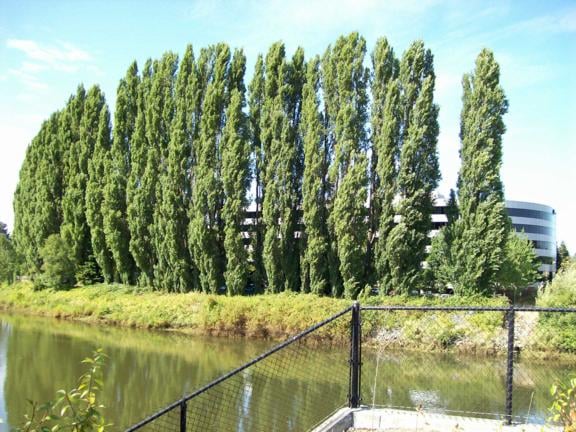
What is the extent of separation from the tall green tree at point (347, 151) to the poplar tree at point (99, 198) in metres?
14.6

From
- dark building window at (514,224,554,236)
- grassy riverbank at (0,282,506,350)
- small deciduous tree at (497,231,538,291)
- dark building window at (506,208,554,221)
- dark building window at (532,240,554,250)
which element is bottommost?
grassy riverbank at (0,282,506,350)

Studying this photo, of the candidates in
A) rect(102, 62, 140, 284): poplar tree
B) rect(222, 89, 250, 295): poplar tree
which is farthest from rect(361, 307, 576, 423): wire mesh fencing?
rect(102, 62, 140, 284): poplar tree

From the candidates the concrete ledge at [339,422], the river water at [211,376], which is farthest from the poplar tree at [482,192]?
the concrete ledge at [339,422]

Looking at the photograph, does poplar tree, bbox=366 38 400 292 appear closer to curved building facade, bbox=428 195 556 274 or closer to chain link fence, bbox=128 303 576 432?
chain link fence, bbox=128 303 576 432

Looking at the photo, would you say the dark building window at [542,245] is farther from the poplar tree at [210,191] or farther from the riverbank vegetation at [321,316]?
the poplar tree at [210,191]

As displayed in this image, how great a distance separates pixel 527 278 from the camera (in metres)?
37.4

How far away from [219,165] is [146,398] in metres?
16.8

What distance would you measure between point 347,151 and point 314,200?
8.81ft

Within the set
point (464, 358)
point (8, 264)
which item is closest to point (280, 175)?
point (464, 358)

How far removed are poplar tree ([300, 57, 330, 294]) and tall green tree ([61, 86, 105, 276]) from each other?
15230mm

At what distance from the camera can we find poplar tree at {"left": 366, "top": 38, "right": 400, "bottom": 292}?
2314 cm

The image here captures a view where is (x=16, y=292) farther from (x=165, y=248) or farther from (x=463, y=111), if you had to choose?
(x=463, y=111)

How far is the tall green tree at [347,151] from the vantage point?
76.5 feet

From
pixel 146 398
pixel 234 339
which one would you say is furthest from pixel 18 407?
pixel 234 339
